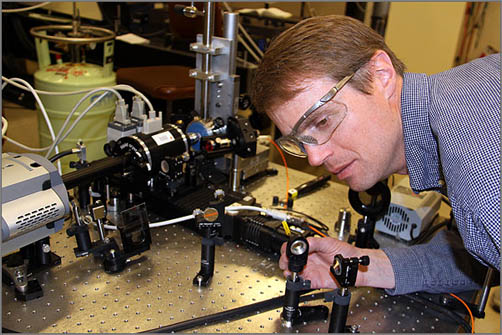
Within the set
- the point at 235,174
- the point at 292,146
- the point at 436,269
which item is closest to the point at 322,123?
the point at 292,146

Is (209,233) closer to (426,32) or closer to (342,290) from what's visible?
(342,290)

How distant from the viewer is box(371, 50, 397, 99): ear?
930mm

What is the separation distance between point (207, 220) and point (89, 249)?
0.91ft

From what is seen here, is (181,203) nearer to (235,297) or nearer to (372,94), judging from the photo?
(235,297)

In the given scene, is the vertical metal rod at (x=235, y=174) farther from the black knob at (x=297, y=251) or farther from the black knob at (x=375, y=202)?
the black knob at (x=297, y=251)

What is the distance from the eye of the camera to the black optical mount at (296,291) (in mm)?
901

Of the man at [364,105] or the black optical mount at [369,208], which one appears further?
the black optical mount at [369,208]

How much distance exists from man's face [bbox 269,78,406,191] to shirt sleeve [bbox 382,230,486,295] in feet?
0.79

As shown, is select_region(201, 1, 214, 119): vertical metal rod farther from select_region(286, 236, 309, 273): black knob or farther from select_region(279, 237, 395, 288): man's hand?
select_region(286, 236, 309, 273): black knob

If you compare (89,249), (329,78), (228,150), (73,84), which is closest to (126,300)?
(89,249)

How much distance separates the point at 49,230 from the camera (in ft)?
3.15

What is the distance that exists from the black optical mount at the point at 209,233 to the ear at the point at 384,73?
16.5 inches

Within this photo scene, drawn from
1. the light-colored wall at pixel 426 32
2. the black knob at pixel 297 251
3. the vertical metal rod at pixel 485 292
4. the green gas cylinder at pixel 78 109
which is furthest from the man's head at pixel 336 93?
the light-colored wall at pixel 426 32

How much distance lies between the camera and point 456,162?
71cm
